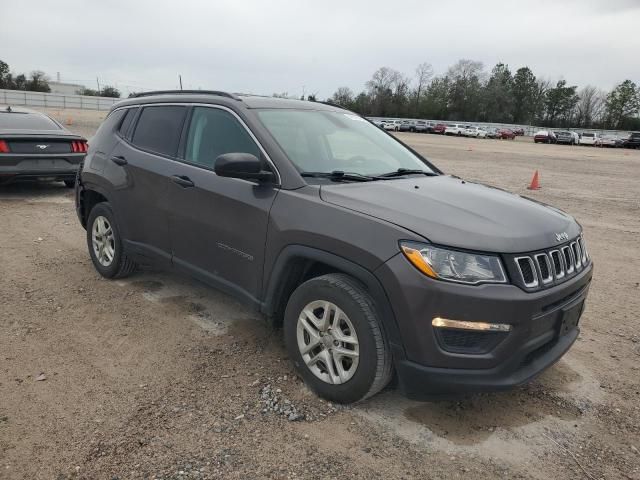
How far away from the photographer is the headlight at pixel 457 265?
8.57ft

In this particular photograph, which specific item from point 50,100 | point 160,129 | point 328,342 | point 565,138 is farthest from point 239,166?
point 50,100

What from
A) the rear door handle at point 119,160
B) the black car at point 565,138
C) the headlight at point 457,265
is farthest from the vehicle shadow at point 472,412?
the black car at point 565,138

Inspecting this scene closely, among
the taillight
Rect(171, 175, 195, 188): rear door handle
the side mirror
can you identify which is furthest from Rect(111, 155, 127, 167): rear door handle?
the taillight

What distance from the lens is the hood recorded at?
2.69 metres

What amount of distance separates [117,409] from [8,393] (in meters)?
0.72

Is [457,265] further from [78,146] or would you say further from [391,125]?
[391,125]

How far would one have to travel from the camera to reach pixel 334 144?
3891mm

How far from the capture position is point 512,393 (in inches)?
134

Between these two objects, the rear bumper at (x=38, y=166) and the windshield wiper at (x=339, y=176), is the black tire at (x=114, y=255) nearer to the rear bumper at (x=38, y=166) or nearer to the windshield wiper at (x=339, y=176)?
the windshield wiper at (x=339, y=176)

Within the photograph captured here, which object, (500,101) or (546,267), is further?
(500,101)

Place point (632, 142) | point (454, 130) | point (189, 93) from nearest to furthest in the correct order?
point (189, 93) → point (632, 142) → point (454, 130)

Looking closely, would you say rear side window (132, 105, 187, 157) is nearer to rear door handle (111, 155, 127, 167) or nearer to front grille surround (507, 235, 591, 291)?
rear door handle (111, 155, 127, 167)

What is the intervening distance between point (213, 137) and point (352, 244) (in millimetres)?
1668

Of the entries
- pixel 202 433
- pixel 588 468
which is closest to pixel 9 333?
pixel 202 433
